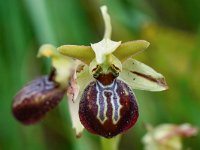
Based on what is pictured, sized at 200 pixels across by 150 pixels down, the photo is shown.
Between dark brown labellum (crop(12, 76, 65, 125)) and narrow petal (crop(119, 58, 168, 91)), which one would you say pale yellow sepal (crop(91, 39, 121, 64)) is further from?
dark brown labellum (crop(12, 76, 65, 125))

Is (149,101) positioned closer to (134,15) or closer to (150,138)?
(134,15)

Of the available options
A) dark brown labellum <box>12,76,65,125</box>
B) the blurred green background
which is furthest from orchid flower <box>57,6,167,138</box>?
the blurred green background

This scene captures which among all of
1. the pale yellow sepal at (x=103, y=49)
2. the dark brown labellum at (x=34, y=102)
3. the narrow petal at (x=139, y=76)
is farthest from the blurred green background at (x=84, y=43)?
the pale yellow sepal at (x=103, y=49)

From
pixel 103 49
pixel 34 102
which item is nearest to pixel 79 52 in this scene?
pixel 103 49

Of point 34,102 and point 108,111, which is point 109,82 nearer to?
point 108,111

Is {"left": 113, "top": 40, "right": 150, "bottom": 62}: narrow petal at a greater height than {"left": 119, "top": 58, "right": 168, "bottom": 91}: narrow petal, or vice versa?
{"left": 113, "top": 40, "right": 150, "bottom": 62}: narrow petal

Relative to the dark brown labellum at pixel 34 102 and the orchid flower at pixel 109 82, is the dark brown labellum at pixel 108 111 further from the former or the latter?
the dark brown labellum at pixel 34 102

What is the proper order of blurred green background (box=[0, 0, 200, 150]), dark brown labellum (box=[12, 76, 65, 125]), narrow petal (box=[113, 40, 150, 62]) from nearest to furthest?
narrow petal (box=[113, 40, 150, 62])
dark brown labellum (box=[12, 76, 65, 125])
blurred green background (box=[0, 0, 200, 150])
